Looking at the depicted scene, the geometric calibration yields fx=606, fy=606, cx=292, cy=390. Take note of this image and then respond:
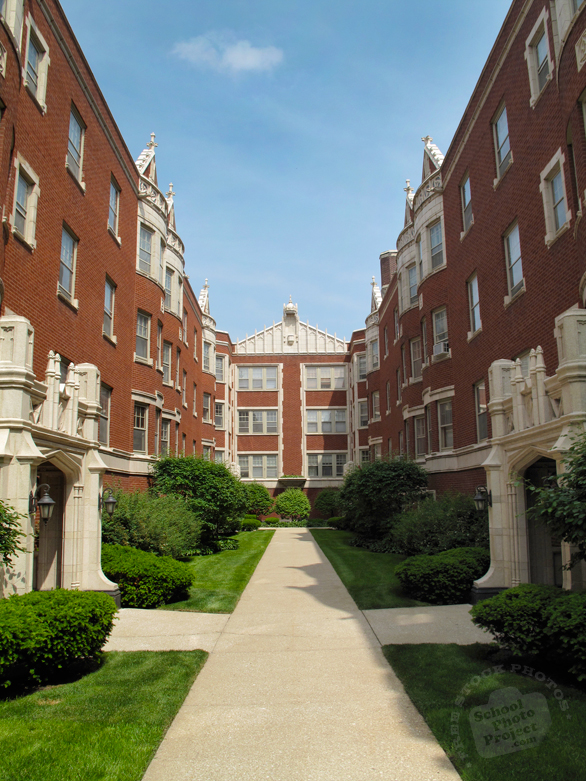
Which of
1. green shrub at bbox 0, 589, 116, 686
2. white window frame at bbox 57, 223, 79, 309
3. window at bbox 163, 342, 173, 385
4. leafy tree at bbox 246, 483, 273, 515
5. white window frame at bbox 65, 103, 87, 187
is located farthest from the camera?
leafy tree at bbox 246, 483, 273, 515

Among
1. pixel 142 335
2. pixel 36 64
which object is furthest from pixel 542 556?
pixel 142 335

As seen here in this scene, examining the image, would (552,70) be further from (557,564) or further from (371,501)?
(371,501)

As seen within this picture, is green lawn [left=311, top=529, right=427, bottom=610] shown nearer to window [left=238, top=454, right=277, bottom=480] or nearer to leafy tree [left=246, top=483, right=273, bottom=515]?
leafy tree [left=246, top=483, right=273, bottom=515]

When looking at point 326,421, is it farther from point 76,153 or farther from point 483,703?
point 483,703

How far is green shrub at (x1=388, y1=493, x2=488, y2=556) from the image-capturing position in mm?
14562

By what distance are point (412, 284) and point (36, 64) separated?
659 inches

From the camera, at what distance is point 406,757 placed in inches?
200

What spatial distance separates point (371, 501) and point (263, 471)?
2421cm

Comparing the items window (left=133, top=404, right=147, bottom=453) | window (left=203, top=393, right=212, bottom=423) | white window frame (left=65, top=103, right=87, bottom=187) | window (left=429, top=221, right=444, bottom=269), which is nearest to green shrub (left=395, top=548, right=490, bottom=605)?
window (left=133, top=404, right=147, bottom=453)

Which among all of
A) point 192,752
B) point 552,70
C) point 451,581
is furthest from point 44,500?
point 552,70

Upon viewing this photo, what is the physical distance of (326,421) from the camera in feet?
154

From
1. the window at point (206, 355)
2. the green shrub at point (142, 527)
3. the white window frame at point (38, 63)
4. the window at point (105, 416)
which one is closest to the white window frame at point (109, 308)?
Answer: the window at point (105, 416)

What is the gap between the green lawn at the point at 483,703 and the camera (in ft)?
15.6

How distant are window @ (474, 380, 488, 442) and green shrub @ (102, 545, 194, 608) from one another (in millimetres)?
9947
